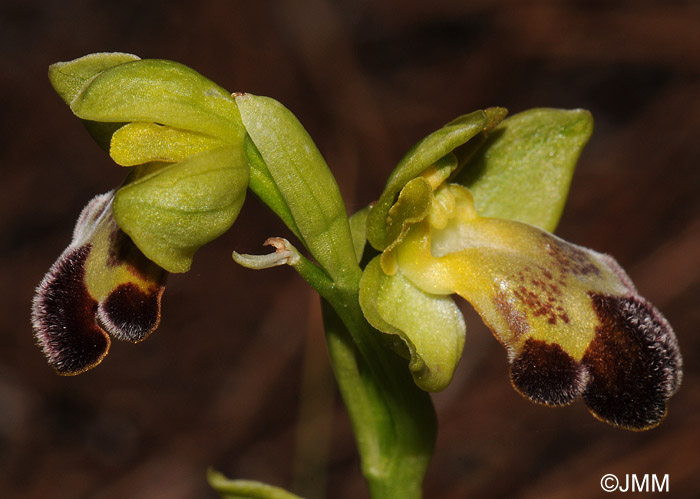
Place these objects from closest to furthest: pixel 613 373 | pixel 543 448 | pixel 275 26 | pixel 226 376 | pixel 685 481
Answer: pixel 613 373 → pixel 685 481 → pixel 543 448 → pixel 226 376 → pixel 275 26

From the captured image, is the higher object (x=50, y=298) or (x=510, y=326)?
(x=50, y=298)

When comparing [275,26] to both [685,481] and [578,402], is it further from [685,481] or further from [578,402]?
[685,481]

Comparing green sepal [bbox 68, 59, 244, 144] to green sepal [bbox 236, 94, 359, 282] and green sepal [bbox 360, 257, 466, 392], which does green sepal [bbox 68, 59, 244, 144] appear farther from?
green sepal [bbox 360, 257, 466, 392]

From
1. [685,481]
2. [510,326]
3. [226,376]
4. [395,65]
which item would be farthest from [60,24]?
[510,326]

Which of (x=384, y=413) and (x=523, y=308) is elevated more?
(x=523, y=308)

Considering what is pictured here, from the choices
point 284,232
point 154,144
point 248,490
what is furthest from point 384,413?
point 284,232

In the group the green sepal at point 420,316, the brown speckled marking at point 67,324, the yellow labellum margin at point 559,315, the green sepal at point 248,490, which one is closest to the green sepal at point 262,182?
the green sepal at point 420,316

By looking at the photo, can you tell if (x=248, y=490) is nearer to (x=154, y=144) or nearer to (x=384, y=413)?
(x=384, y=413)
